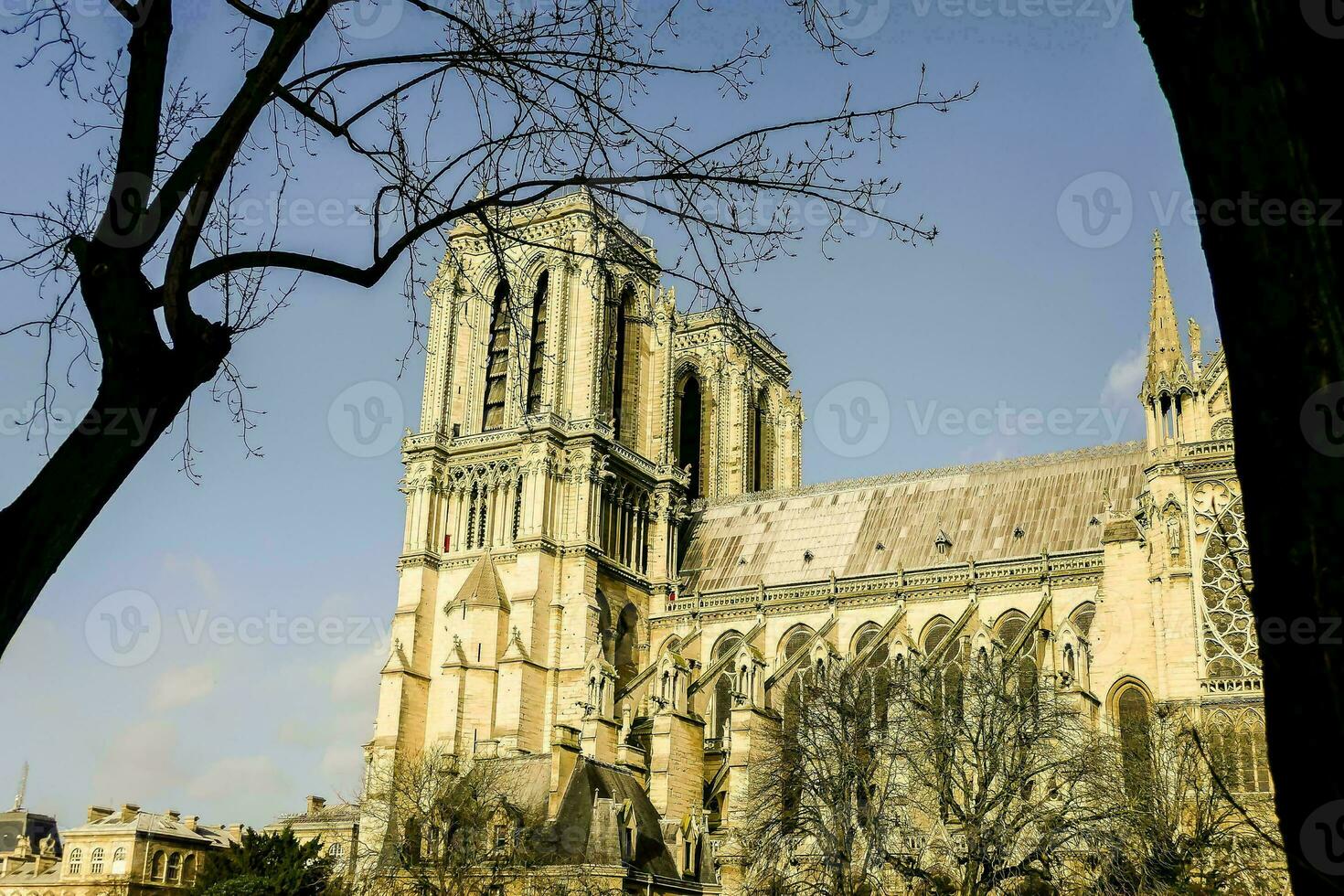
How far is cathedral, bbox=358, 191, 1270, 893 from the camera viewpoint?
4322 centimetres

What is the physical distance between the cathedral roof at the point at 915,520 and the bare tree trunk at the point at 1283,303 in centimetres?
5116

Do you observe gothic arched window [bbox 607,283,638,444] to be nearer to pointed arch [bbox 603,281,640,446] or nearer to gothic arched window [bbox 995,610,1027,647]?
pointed arch [bbox 603,281,640,446]

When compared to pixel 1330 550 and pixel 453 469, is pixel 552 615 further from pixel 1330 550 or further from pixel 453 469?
pixel 1330 550

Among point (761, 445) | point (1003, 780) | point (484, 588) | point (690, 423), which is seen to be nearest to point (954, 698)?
point (1003, 780)

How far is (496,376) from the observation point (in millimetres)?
60125

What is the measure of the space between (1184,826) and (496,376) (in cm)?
3329

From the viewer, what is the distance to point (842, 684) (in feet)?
132

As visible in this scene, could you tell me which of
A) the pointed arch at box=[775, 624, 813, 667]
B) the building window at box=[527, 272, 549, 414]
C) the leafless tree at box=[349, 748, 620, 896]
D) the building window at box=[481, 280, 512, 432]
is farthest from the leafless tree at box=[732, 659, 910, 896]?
the building window at box=[481, 280, 512, 432]

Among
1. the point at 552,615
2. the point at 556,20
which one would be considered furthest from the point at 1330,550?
the point at 552,615

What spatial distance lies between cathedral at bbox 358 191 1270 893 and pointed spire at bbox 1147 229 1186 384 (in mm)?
85

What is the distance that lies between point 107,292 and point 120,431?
71 cm

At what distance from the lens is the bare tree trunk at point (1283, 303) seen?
13.2 feet

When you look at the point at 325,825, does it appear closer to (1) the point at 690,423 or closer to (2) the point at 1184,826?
(1) the point at 690,423

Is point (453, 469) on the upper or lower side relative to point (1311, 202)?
upper
